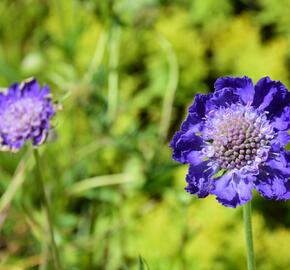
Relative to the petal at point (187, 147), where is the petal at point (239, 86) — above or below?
above

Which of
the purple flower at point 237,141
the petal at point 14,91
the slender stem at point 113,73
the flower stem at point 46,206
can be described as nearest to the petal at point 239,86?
the purple flower at point 237,141

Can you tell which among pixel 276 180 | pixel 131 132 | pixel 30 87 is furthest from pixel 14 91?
pixel 276 180

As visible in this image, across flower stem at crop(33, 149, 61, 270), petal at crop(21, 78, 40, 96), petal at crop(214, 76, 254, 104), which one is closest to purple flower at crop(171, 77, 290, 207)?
petal at crop(214, 76, 254, 104)

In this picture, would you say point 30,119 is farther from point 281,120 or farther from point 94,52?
point 94,52

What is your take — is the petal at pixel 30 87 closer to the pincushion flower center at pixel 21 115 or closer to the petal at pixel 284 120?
the pincushion flower center at pixel 21 115

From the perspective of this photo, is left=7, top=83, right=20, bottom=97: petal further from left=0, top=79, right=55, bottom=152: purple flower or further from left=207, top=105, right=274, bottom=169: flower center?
left=207, top=105, right=274, bottom=169: flower center

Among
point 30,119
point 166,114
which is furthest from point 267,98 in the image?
point 166,114

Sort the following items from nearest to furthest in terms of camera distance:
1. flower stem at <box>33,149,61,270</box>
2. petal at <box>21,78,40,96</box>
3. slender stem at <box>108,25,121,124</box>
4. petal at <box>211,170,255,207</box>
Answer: petal at <box>211,170,255,207</box>
flower stem at <box>33,149,61,270</box>
petal at <box>21,78,40,96</box>
slender stem at <box>108,25,121,124</box>
